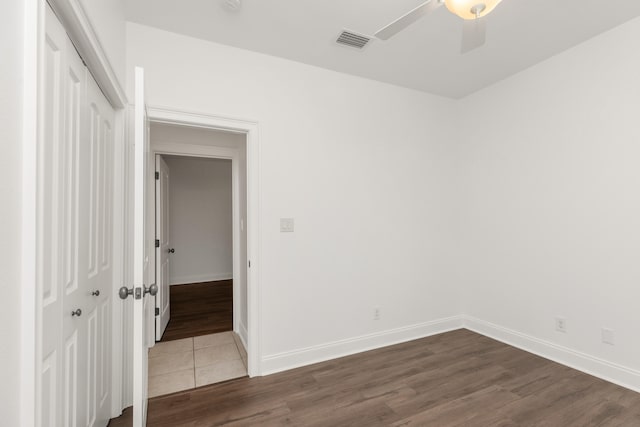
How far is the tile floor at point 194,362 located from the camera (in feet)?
7.86

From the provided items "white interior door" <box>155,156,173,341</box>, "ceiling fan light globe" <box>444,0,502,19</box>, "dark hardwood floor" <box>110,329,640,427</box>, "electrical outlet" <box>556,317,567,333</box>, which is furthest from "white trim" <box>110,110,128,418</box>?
"electrical outlet" <box>556,317,567,333</box>

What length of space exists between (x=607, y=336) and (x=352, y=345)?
6.89ft

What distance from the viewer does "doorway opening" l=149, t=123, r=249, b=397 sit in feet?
8.67

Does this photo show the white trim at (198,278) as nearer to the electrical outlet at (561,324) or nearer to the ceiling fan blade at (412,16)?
the electrical outlet at (561,324)

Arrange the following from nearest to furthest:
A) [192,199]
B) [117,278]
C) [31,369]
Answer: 1. [31,369]
2. [117,278]
3. [192,199]

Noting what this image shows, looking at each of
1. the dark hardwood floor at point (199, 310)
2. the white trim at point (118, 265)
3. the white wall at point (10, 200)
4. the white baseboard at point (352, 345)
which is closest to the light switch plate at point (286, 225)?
the white baseboard at point (352, 345)

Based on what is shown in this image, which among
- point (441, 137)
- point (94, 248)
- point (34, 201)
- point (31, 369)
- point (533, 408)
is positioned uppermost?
point (441, 137)

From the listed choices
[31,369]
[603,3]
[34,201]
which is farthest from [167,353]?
[603,3]

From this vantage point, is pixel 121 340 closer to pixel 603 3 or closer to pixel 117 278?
pixel 117 278

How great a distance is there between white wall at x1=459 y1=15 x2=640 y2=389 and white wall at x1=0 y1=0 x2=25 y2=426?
3.56 metres

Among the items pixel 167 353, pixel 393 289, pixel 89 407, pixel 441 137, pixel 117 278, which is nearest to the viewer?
pixel 89 407

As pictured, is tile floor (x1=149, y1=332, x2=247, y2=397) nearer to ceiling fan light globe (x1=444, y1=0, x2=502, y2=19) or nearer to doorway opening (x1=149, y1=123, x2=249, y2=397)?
doorway opening (x1=149, y1=123, x2=249, y2=397)

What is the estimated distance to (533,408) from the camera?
2041 millimetres

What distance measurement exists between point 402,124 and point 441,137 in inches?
23.9
